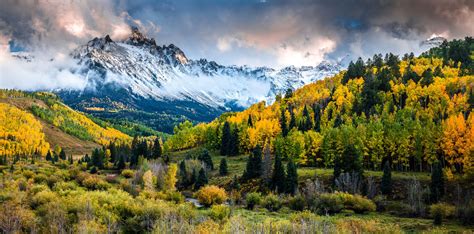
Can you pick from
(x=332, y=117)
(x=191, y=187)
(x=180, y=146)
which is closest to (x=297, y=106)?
(x=332, y=117)

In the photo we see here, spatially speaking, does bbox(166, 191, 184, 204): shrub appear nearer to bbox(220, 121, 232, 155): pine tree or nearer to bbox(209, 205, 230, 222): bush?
bbox(209, 205, 230, 222): bush

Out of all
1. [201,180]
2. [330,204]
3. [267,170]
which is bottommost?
[330,204]

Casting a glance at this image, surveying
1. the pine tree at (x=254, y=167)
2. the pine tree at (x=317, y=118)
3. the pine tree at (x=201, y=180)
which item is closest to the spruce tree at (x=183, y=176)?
the pine tree at (x=201, y=180)

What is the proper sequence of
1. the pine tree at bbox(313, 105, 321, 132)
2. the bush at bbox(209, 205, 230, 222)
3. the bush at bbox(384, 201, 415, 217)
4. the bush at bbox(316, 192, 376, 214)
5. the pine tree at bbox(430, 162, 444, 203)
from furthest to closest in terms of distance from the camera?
the pine tree at bbox(313, 105, 321, 132)
the pine tree at bbox(430, 162, 444, 203)
the bush at bbox(316, 192, 376, 214)
the bush at bbox(384, 201, 415, 217)
the bush at bbox(209, 205, 230, 222)

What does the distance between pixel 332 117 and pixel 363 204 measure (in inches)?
3431

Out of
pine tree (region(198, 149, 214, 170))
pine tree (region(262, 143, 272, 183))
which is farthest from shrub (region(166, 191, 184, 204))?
pine tree (region(198, 149, 214, 170))

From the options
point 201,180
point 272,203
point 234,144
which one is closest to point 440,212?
point 272,203

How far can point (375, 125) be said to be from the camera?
11431cm

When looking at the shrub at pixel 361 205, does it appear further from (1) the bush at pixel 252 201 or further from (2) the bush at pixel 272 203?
(1) the bush at pixel 252 201

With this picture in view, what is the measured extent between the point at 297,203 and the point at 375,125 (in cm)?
5211

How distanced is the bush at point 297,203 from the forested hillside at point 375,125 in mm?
23093

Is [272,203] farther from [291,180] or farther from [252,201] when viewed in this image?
[291,180]

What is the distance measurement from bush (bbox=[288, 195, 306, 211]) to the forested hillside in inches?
909

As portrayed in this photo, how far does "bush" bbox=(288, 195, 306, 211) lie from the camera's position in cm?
7325
